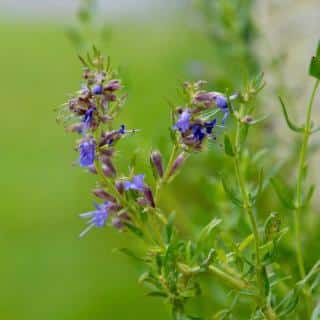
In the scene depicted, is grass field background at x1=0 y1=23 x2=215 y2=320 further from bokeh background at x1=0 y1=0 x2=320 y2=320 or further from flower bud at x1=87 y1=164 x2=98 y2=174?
flower bud at x1=87 y1=164 x2=98 y2=174

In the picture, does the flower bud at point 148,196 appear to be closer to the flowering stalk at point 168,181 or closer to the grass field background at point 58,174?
the flowering stalk at point 168,181

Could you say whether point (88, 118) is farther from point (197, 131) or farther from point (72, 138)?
point (72, 138)

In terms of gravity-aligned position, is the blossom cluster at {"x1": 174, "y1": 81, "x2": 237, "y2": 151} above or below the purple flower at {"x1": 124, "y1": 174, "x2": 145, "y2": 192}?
above

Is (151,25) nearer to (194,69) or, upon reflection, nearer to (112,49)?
(112,49)

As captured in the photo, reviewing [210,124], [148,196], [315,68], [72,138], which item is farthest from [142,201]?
[72,138]

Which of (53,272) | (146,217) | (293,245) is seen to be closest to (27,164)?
(53,272)

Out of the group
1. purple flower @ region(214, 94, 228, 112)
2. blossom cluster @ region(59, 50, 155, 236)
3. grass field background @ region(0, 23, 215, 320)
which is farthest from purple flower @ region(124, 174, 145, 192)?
grass field background @ region(0, 23, 215, 320)
